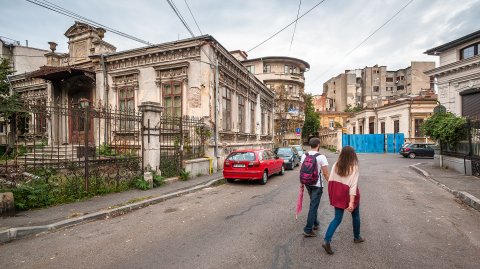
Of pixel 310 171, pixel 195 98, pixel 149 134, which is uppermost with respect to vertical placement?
pixel 195 98

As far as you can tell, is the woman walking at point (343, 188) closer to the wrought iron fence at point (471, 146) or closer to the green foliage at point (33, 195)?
the green foliage at point (33, 195)

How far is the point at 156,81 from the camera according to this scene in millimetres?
15461

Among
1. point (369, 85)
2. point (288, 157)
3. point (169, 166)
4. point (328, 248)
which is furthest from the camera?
point (369, 85)

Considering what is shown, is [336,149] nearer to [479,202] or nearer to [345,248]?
[479,202]

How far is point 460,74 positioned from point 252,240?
84.2 feet

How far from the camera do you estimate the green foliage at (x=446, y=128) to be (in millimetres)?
13900

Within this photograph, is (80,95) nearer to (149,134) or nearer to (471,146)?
(149,134)

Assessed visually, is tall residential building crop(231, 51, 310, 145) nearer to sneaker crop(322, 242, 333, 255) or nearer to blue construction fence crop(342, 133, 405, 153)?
blue construction fence crop(342, 133, 405, 153)

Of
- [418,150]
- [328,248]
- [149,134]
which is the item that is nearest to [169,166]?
[149,134]

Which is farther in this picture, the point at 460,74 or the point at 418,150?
the point at 418,150

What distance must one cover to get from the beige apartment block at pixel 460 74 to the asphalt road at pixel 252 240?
19.2 m

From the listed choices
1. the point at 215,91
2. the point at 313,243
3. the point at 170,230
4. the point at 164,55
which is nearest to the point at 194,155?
the point at 215,91

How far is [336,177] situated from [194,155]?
9.55m

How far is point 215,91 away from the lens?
589 inches
